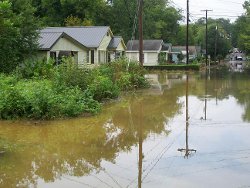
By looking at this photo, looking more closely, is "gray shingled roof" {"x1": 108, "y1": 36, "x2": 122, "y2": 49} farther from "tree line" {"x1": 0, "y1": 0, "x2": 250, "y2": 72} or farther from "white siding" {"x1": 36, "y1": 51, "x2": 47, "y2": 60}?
"white siding" {"x1": 36, "y1": 51, "x2": 47, "y2": 60}

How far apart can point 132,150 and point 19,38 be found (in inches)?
827

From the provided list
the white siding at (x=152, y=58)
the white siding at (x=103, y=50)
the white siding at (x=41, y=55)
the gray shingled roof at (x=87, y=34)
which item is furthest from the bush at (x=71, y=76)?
the white siding at (x=152, y=58)

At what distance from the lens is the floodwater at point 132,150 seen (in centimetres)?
912

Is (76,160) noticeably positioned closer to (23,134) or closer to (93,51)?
(23,134)

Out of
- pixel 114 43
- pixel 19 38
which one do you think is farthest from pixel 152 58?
pixel 19 38

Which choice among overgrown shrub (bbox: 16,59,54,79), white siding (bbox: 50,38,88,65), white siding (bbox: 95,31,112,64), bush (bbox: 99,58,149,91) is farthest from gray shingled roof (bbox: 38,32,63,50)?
bush (bbox: 99,58,149,91)

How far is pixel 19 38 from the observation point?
30.7 metres

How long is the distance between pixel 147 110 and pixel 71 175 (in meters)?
10.4

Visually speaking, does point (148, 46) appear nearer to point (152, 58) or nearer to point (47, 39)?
point (152, 58)

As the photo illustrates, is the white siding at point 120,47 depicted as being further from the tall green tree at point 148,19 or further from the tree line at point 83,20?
the tall green tree at point 148,19

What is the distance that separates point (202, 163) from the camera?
1030cm

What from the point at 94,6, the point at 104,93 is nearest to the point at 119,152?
the point at 104,93

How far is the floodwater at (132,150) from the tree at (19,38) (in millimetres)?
11149

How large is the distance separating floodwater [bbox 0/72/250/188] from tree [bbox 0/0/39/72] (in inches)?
439
